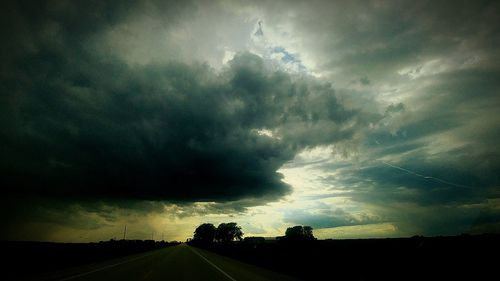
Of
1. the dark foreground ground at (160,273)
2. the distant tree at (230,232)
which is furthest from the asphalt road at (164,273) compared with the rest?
the distant tree at (230,232)

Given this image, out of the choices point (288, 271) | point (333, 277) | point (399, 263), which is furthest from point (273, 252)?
point (399, 263)

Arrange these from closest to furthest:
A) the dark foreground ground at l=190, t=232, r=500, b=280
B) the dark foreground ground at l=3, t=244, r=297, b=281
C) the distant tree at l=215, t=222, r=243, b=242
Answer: the dark foreground ground at l=190, t=232, r=500, b=280 < the dark foreground ground at l=3, t=244, r=297, b=281 < the distant tree at l=215, t=222, r=243, b=242

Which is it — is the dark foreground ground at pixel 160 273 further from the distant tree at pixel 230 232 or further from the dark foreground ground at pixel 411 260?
the distant tree at pixel 230 232

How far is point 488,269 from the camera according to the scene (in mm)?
7328

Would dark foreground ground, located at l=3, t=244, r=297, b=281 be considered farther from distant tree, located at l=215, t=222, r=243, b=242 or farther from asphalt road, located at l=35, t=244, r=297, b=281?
distant tree, located at l=215, t=222, r=243, b=242

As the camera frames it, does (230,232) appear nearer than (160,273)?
No

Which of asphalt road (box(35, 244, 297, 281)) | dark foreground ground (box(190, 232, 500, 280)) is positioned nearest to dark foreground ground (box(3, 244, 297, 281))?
asphalt road (box(35, 244, 297, 281))

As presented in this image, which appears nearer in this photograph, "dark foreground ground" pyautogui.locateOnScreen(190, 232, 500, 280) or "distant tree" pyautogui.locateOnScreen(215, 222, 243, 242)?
"dark foreground ground" pyautogui.locateOnScreen(190, 232, 500, 280)

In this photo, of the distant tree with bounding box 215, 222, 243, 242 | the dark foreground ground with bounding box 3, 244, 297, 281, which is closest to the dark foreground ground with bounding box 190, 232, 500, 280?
the dark foreground ground with bounding box 3, 244, 297, 281

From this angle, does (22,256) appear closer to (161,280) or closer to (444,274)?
(161,280)

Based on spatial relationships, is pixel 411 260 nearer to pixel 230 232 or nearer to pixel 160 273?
pixel 160 273

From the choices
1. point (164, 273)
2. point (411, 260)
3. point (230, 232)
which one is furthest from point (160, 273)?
point (230, 232)

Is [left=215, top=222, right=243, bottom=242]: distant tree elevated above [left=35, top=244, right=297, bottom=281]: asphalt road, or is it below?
above

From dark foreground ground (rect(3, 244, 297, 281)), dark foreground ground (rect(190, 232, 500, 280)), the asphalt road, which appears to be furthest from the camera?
the asphalt road
